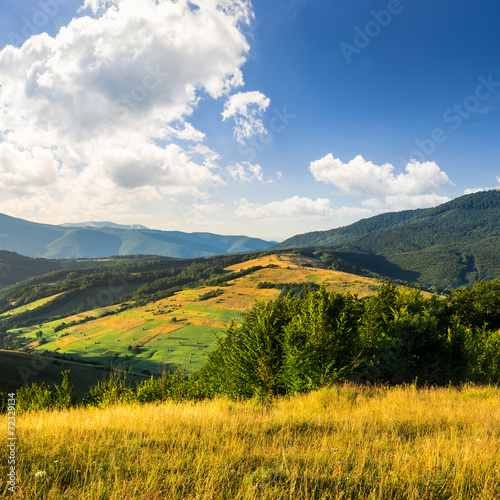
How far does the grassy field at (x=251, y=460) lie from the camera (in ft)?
12.3

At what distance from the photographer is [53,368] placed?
7712 centimetres

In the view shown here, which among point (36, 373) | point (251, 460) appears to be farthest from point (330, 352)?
point (36, 373)

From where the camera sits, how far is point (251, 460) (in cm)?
465

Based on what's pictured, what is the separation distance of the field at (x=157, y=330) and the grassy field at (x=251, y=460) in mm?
101361

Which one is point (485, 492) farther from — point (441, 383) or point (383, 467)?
point (441, 383)

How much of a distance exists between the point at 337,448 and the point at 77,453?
463 cm

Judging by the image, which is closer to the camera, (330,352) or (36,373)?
(330,352)

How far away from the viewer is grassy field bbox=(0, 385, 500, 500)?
376cm

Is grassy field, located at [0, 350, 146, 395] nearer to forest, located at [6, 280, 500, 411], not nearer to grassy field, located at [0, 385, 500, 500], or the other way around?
forest, located at [6, 280, 500, 411]

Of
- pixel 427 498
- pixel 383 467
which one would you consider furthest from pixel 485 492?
pixel 383 467

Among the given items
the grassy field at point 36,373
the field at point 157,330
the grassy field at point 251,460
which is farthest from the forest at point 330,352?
the field at point 157,330

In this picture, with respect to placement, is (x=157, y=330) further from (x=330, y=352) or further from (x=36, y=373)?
(x=330, y=352)

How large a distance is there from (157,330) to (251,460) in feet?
520

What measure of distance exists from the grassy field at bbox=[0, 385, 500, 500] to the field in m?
101
